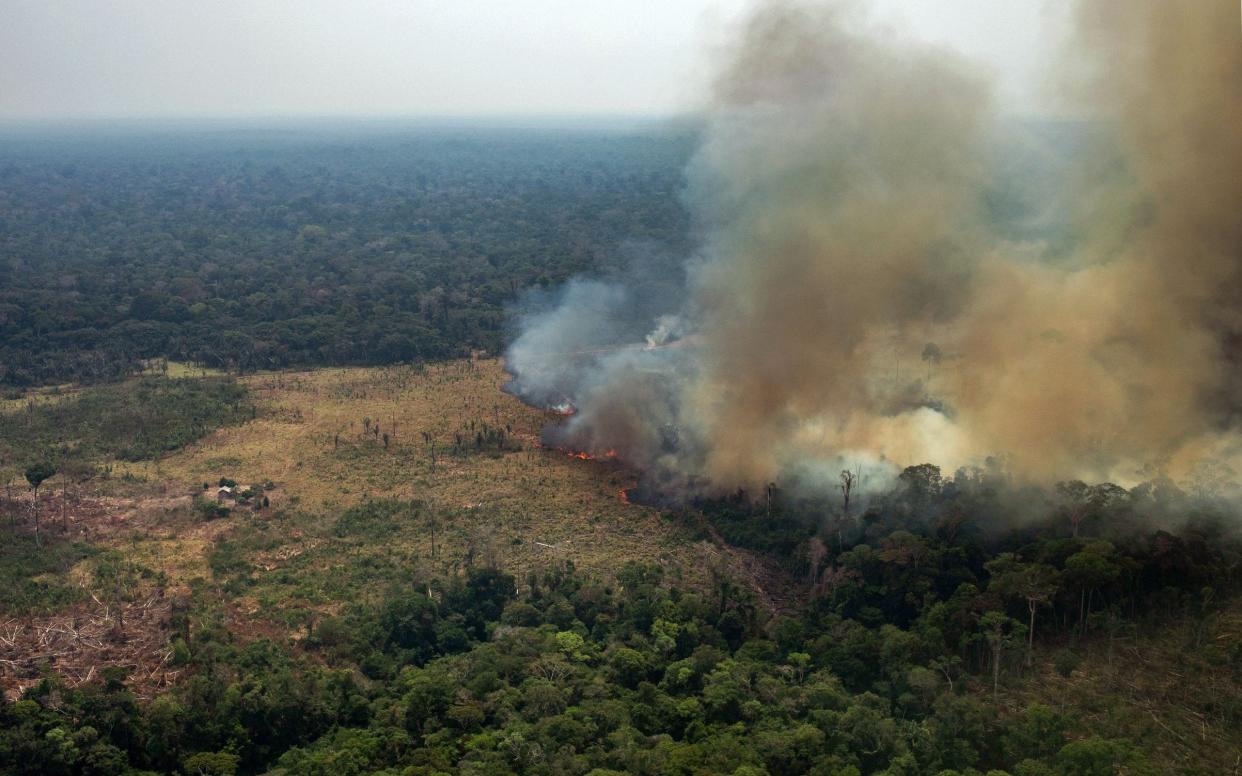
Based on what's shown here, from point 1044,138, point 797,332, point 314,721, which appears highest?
point 1044,138

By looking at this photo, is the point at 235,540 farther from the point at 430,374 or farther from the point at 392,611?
the point at 430,374

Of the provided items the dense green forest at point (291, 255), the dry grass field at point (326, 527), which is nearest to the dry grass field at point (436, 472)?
the dry grass field at point (326, 527)

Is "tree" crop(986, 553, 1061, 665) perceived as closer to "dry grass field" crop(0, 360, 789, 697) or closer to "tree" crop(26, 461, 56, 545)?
"dry grass field" crop(0, 360, 789, 697)

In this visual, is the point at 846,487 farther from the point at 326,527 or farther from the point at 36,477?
the point at 36,477

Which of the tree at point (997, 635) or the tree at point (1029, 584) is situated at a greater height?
the tree at point (1029, 584)

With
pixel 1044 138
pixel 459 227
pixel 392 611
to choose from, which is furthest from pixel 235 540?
pixel 459 227

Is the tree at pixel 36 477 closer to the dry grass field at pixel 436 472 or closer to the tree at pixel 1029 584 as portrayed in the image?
the dry grass field at pixel 436 472

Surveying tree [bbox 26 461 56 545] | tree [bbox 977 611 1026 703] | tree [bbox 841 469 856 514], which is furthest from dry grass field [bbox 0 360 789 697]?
tree [bbox 977 611 1026 703]

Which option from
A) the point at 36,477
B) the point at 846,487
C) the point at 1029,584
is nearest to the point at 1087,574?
the point at 1029,584
